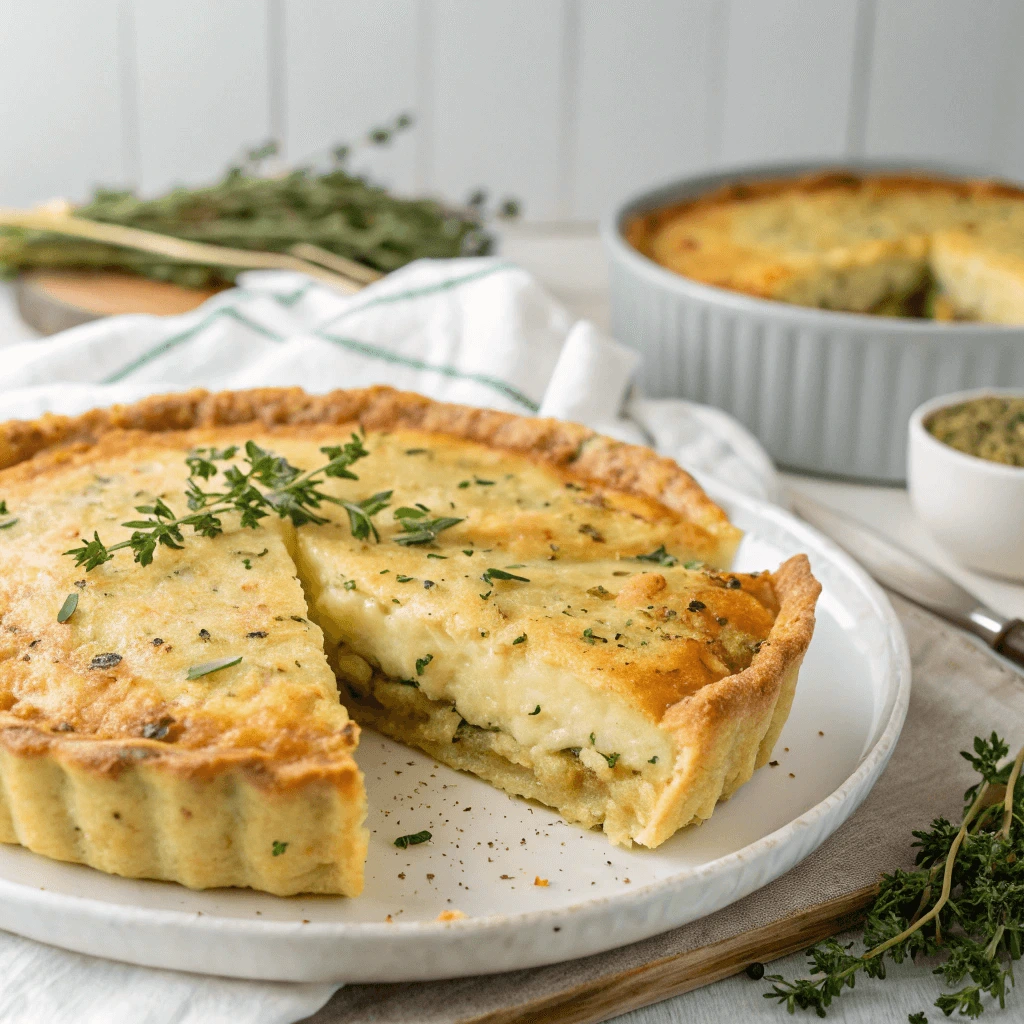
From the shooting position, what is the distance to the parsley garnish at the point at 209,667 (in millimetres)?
2424

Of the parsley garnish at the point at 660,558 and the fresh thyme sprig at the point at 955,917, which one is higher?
the parsley garnish at the point at 660,558

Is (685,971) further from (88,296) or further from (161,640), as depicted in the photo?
(88,296)

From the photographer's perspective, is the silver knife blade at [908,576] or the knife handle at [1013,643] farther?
the silver knife blade at [908,576]

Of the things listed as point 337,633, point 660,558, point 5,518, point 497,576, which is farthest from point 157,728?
point 660,558

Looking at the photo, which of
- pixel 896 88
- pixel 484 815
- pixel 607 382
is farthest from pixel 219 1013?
pixel 896 88

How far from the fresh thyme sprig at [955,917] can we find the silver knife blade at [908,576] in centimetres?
87

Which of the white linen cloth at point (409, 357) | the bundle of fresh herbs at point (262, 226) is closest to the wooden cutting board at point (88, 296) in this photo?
the bundle of fresh herbs at point (262, 226)

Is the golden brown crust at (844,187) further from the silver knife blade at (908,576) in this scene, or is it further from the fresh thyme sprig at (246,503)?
the fresh thyme sprig at (246,503)

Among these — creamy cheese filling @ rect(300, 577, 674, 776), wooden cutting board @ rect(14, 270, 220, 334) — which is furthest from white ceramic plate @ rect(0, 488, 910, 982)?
wooden cutting board @ rect(14, 270, 220, 334)

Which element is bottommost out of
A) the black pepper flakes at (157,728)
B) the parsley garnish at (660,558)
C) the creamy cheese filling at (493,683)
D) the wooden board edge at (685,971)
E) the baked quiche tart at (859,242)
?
the wooden board edge at (685,971)

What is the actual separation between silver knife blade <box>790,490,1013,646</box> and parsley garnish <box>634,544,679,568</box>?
0.76 metres

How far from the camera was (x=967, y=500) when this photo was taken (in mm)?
3561

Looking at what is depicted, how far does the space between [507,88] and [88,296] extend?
348cm

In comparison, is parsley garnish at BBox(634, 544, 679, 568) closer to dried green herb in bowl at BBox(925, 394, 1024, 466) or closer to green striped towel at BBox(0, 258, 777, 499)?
green striped towel at BBox(0, 258, 777, 499)
